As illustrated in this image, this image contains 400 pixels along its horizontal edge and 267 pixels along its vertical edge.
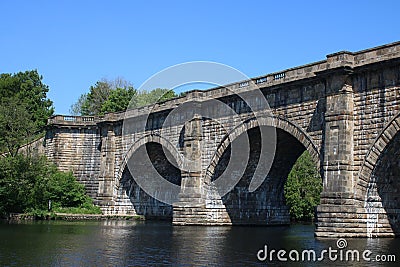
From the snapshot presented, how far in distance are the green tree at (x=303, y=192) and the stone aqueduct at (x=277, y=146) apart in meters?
7.81

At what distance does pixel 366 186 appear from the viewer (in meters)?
27.9

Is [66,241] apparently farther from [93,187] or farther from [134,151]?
[93,187]

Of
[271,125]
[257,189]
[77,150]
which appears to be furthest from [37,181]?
[271,125]

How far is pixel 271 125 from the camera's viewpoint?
1350 inches

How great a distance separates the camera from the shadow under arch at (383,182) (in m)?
26.9

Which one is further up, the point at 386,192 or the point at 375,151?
the point at 375,151

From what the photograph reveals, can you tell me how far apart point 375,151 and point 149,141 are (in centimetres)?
2274

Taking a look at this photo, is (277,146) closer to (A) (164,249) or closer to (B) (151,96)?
(A) (164,249)

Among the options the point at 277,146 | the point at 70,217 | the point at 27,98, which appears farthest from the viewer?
the point at 27,98

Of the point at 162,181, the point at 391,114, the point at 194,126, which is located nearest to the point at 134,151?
the point at 162,181

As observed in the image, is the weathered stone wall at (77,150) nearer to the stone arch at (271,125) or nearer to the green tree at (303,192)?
the stone arch at (271,125)

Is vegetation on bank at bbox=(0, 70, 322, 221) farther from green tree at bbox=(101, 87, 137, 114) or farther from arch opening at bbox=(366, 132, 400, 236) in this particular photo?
arch opening at bbox=(366, 132, 400, 236)

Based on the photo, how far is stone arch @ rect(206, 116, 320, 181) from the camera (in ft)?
102
